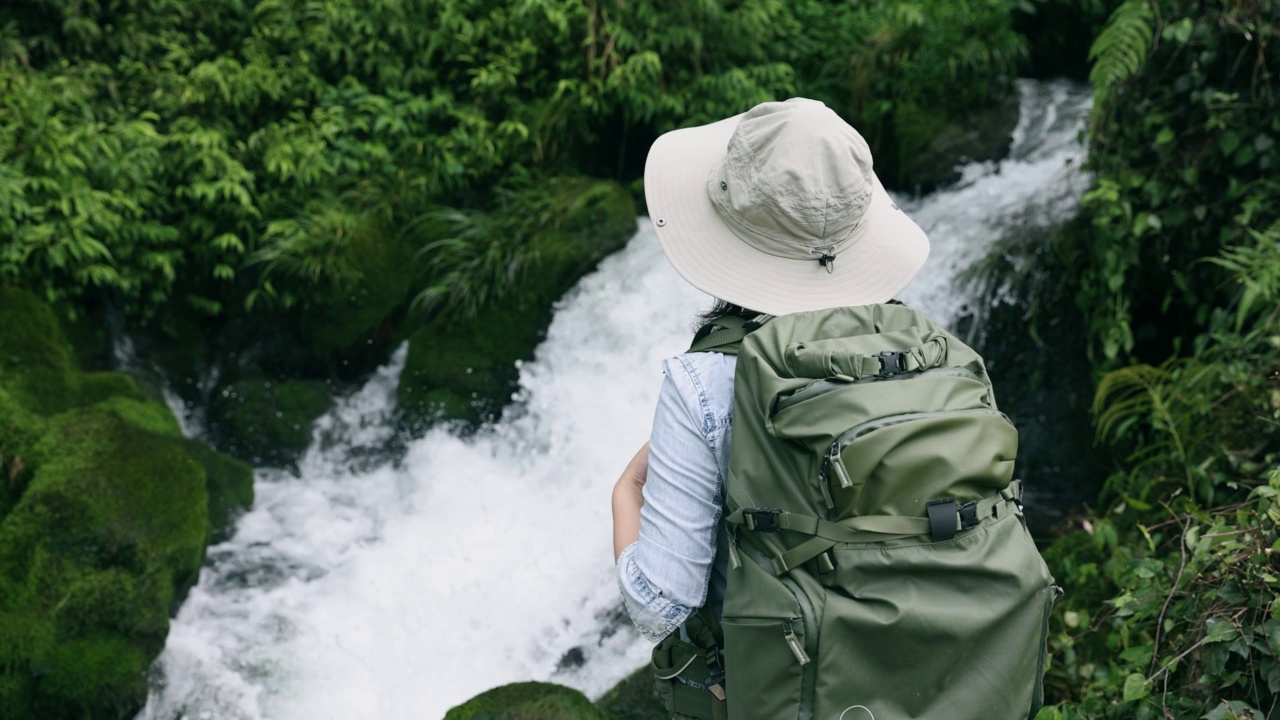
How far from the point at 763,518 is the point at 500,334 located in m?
4.58

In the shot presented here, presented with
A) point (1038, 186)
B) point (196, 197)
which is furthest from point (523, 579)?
point (1038, 186)

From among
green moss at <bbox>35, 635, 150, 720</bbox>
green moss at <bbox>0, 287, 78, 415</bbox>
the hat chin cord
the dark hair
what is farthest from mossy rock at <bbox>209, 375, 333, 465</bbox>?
the hat chin cord

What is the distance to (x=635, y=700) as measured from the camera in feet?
12.7

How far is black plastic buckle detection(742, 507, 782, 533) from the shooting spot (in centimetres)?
157

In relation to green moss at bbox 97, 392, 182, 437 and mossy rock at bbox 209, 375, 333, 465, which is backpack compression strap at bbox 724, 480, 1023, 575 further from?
mossy rock at bbox 209, 375, 333, 465

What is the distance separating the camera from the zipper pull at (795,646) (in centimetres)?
153

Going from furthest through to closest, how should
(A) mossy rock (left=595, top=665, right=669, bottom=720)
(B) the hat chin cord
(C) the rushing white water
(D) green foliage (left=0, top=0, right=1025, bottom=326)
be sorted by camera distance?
(D) green foliage (left=0, top=0, right=1025, bottom=326)
(C) the rushing white water
(A) mossy rock (left=595, top=665, right=669, bottom=720)
(B) the hat chin cord

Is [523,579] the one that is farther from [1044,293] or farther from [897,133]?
[897,133]

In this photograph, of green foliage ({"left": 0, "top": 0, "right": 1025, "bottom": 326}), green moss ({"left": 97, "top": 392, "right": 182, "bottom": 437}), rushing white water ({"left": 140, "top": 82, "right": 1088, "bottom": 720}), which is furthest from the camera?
green foliage ({"left": 0, "top": 0, "right": 1025, "bottom": 326})

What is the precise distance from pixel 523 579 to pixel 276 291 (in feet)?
8.90

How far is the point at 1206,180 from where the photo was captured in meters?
4.78

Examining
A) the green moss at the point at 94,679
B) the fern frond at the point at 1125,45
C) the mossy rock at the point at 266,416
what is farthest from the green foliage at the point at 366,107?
the green moss at the point at 94,679

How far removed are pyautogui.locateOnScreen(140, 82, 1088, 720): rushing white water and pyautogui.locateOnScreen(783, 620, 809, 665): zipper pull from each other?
9.48 feet

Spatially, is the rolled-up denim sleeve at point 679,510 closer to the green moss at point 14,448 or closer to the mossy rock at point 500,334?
the green moss at point 14,448
